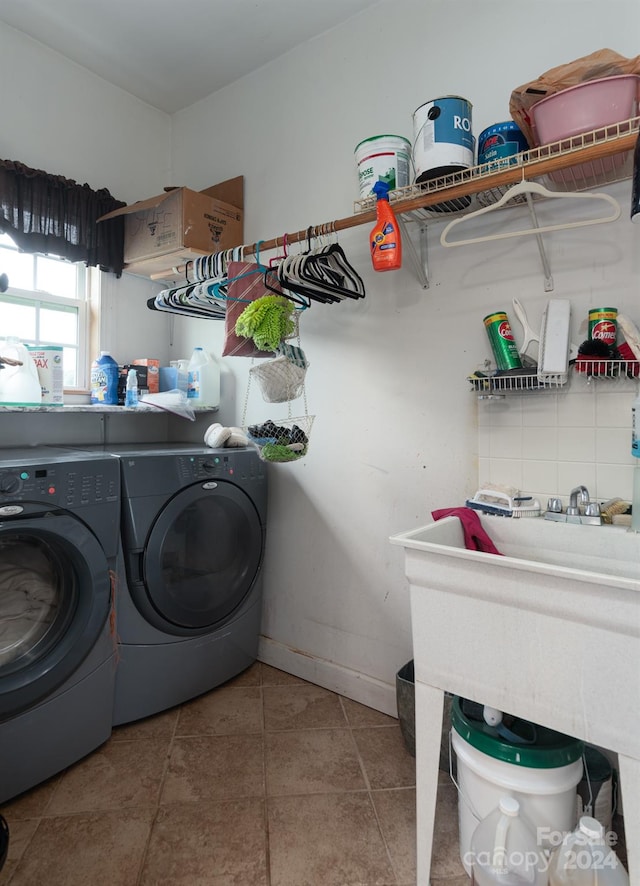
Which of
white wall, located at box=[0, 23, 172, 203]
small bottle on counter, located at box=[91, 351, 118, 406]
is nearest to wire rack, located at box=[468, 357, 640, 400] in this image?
small bottle on counter, located at box=[91, 351, 118, 406]

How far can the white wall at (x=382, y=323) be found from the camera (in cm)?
157

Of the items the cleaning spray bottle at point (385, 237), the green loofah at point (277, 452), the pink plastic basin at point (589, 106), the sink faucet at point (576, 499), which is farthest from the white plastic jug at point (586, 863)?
the pink plastic basin at point (589, 106)

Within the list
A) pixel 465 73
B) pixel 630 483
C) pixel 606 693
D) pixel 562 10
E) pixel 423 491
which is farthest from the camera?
pixel 423 491

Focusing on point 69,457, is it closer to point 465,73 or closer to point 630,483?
point 630,483

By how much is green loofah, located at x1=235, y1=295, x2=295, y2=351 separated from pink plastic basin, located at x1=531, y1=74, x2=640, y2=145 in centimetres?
89

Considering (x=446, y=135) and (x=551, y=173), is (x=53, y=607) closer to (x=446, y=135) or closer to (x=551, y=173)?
(x=446, y=135)

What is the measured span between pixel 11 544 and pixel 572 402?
175 cm

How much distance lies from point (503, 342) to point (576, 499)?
52cm

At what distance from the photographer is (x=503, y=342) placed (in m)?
1.56

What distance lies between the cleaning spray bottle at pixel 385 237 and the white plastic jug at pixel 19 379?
1414 mm

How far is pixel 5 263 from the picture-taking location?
2221 millimetres

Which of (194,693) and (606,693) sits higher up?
(606,693)

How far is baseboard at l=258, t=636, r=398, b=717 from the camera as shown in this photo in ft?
6.43

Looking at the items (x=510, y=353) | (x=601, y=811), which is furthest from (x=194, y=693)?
(x=510, y=353)
